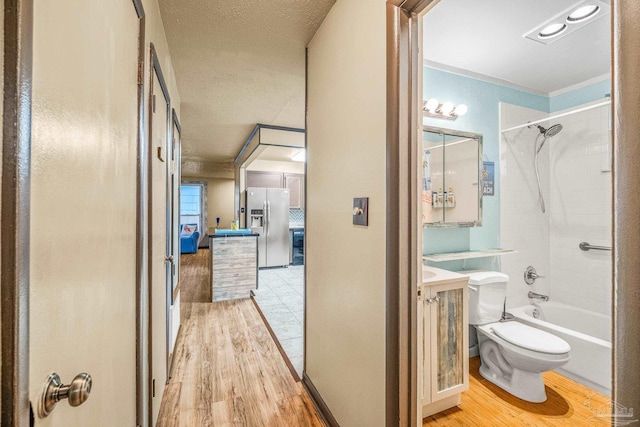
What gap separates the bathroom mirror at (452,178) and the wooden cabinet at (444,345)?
67cm

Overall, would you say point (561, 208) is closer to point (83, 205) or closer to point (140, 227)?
point (140, 227)

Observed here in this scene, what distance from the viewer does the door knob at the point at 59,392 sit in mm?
489

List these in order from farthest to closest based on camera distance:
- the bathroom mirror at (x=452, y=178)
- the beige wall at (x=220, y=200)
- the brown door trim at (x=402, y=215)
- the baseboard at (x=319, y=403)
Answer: the beige wall at (x=220, y=200) → the bathroom mirror at (x=452, y=178) → the baseboard at (x=319, y=403) → the brown door trim at (x=402, y=215)

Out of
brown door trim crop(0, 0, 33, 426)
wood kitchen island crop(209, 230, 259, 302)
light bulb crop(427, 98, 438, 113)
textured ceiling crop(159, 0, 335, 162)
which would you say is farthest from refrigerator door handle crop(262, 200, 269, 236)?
brown door trim crop(0, 0, 33, 426)

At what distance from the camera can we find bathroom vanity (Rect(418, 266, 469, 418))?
1770 millimetres

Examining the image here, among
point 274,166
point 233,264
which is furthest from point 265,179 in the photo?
point 233,264

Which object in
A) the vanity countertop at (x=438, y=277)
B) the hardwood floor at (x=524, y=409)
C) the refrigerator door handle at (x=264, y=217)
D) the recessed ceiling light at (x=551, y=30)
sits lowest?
the hardwood floor at (x=524, y=409)

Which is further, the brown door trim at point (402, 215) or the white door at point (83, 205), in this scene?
the brown door trim at point (402, 215)

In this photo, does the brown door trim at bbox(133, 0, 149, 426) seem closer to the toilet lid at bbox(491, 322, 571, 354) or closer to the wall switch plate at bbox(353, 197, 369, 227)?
the wall switch plate at bbox(353, 197, 369, 227)

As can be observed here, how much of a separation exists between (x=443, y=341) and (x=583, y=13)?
2294mm

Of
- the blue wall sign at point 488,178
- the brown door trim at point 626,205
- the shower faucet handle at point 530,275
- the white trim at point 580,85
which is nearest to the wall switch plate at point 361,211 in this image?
the brown door trim at point 626,205

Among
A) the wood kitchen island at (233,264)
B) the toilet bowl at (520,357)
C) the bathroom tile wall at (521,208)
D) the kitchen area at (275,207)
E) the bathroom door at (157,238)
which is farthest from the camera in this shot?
the kitchen area at (275,207)

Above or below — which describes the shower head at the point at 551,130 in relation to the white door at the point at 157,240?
above

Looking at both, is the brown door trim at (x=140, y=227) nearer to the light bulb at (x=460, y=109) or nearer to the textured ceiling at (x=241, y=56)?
the textured ceiling at (x=241, y=56)
